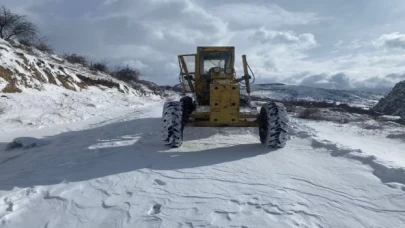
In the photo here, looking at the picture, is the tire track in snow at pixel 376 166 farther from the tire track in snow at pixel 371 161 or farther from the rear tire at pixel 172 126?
the rear tire at pixel 172 126

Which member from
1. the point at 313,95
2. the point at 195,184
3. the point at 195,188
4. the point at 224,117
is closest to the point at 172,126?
the point at 224,117

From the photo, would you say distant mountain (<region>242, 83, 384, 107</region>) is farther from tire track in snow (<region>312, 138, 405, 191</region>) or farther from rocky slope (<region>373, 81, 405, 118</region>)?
tire track in snow (<region>312, 138, 405, 191</region>)

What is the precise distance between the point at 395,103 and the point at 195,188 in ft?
107

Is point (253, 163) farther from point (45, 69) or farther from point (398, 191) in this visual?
point (45, 69)

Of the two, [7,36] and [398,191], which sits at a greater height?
[7,36]

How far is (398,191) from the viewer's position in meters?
4.34

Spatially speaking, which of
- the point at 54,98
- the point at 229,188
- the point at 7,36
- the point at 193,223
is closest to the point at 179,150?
the point at 229,188

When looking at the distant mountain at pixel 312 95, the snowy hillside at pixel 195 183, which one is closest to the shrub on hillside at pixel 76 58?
the snowy hillside at pixel 195 183

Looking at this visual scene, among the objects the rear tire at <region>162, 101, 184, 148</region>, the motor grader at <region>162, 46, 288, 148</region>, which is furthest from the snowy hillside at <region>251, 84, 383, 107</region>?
the rear tire at <region>162, 101, 184, 148</region>

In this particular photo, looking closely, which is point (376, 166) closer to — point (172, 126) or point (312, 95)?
point (172, 126)

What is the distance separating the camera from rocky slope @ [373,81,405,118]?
29.0m

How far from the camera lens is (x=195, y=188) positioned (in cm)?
449

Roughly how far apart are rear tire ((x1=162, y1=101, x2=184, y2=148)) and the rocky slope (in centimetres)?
2610

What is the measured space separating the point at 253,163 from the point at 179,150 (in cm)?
173
